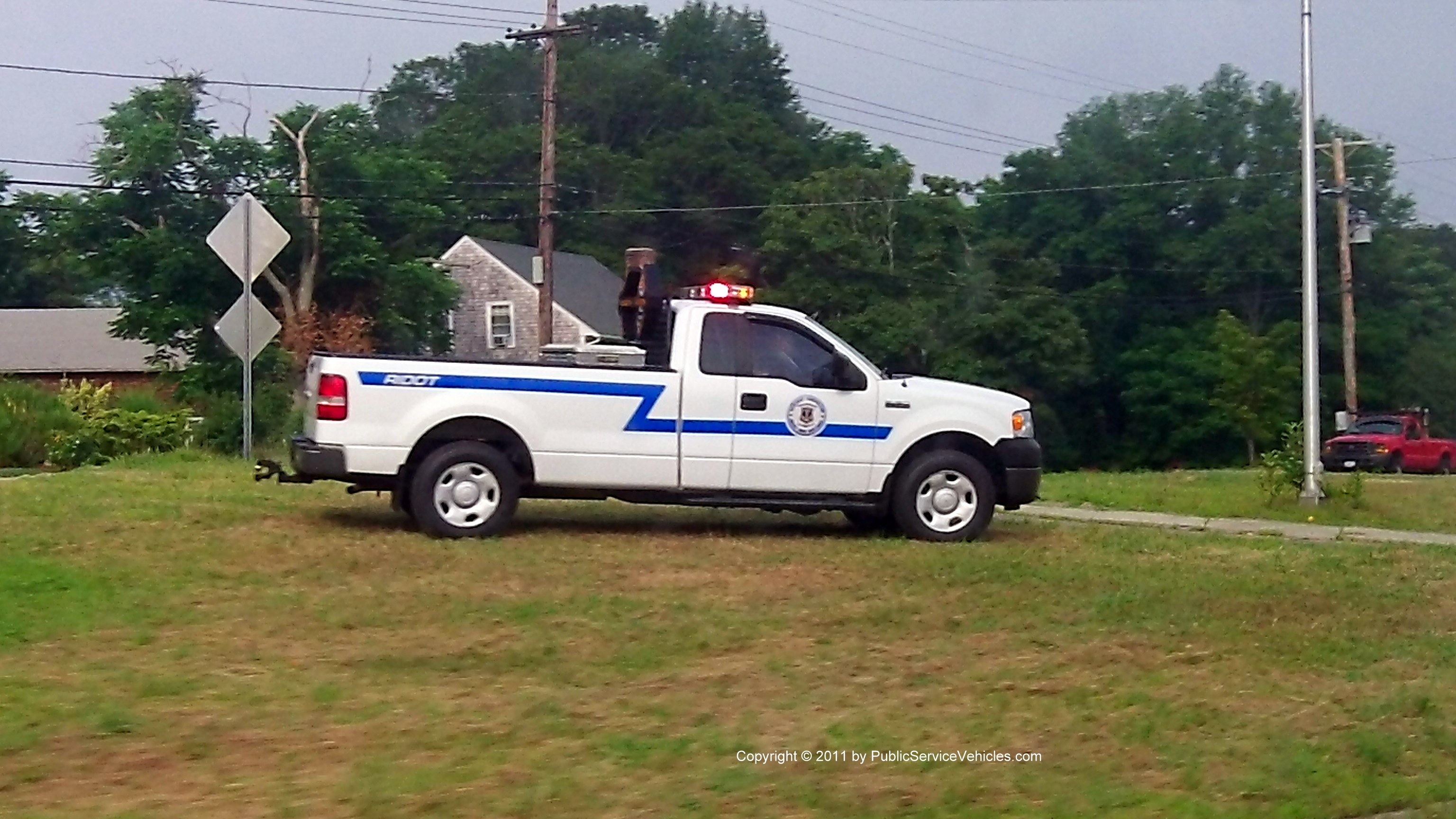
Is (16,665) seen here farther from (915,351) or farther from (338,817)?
(915,351)

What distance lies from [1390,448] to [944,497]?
28295mm

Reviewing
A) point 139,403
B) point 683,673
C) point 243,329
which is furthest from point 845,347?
point 139,403

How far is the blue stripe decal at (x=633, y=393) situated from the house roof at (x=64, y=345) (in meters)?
39.8

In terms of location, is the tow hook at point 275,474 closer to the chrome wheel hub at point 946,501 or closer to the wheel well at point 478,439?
the wheel well at point 478,439

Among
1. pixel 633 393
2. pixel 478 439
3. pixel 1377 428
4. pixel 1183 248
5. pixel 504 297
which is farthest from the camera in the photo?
pixel 1183 248

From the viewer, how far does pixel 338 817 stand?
223 inches

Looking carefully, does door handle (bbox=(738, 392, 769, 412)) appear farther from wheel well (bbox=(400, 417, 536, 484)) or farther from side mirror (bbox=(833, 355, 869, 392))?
wheel well (bbox=(400, 417, 536, 484))

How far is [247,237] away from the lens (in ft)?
57.5

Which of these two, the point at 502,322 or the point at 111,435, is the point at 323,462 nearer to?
the point at 111,435

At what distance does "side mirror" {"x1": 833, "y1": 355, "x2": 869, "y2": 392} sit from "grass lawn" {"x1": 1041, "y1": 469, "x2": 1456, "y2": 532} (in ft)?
17.9

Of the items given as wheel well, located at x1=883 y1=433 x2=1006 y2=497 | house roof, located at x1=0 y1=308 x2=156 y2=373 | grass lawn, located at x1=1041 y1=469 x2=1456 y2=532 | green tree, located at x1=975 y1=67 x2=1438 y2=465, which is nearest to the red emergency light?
wheel well, located at x1=883 y1=433 x2=1006 y2=497

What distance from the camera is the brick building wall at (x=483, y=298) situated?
166 ft

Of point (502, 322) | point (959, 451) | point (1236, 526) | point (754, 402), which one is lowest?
point (1236, 526)

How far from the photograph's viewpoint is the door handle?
11922mm
